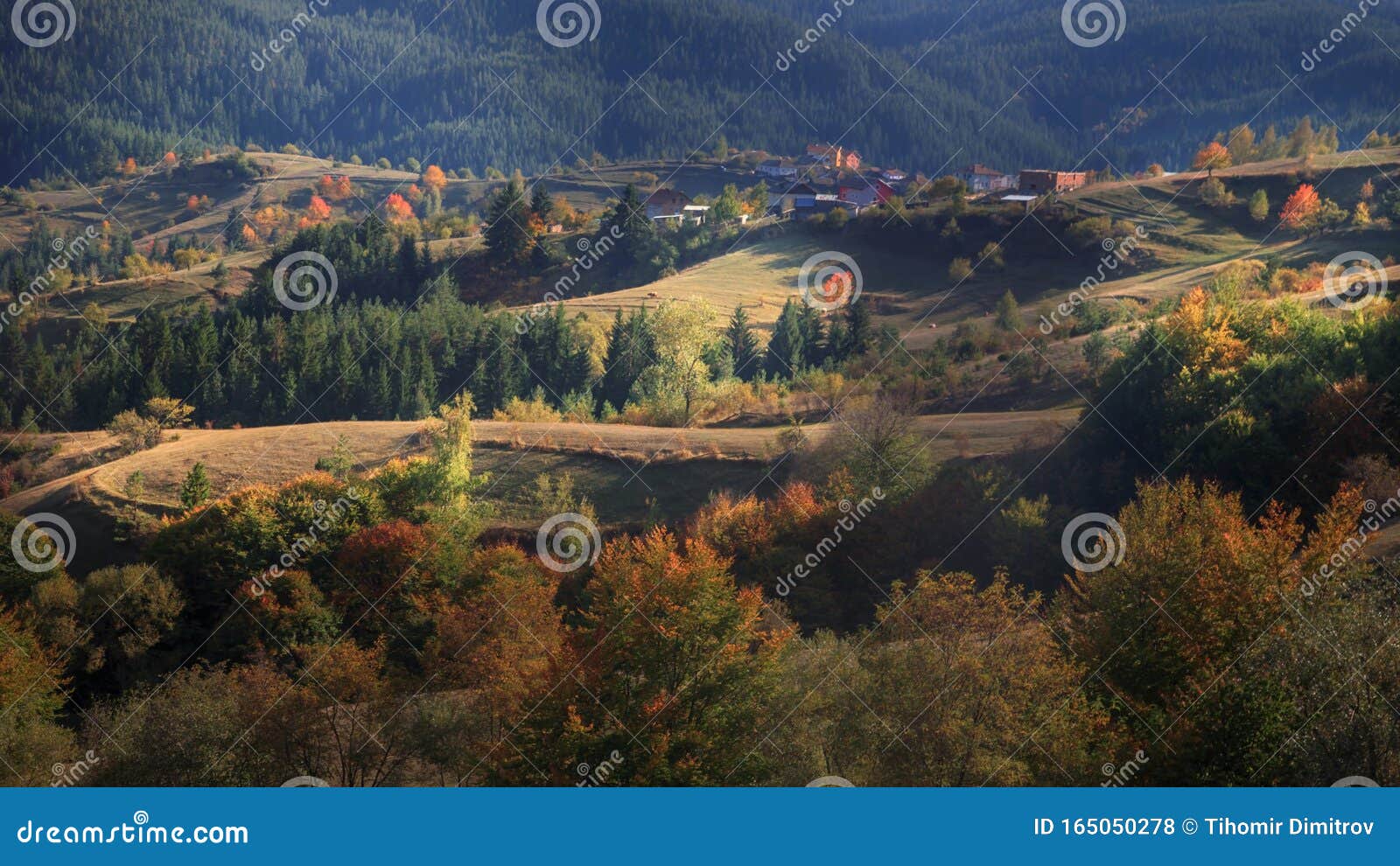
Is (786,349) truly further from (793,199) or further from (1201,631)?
(793,199)

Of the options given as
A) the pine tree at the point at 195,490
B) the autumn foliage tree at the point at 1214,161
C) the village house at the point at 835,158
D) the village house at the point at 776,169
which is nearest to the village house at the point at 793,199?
the village house at the point at 776,169

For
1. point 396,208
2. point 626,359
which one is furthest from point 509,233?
point 396,208

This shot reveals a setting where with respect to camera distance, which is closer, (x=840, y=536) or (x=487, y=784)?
(x=487, y=784)

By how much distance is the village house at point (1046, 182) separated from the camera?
370ft

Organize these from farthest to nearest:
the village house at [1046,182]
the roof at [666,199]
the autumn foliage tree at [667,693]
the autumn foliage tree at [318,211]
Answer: the autumn foliage tree at [318,211]
the roof at [666,199]
the village house at [1046,182]
the autumn foliage tree at [667,693]

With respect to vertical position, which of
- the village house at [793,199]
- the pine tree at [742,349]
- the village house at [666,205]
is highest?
the village house at [793,199]

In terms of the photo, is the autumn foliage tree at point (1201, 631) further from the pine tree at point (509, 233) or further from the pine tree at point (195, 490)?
the pine tree at point (509, 233)

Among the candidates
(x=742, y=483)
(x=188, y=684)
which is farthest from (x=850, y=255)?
(x=188, y=684)

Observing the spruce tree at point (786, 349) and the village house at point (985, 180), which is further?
the village house at point (985, 180)

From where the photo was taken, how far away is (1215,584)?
28953mm

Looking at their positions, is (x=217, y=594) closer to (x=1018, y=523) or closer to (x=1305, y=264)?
(x=1018, y=523)

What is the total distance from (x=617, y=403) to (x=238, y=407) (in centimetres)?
2409

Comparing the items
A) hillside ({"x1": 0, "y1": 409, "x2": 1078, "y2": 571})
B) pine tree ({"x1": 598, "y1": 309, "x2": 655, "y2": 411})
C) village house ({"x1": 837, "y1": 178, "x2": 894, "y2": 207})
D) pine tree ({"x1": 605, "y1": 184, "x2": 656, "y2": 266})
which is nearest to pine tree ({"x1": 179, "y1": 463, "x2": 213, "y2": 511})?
hillside ({"x1": 0, "y1": 409, "x2": 1078, "y2": 571})

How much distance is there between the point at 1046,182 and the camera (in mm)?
114562
